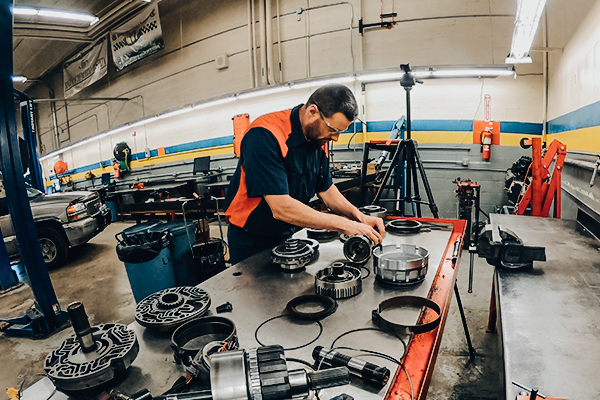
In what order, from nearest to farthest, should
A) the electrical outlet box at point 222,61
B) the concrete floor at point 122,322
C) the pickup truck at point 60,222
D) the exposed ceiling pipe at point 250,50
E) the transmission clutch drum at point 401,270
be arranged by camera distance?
the transmission clutch drum at point 401,270
the concrete floor at point 122,322
the pickup truck at point 60,222
the exposed ceiling pipe at point 250,50
the electrical outlet box at point 222,61

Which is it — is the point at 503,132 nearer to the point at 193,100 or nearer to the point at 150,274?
the point at 150,274

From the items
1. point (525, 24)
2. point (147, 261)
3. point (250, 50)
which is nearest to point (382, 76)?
point (525, 24)

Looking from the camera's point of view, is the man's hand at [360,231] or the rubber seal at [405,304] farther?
the man's hand at [360,231]

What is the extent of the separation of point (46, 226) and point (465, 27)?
6.69 m

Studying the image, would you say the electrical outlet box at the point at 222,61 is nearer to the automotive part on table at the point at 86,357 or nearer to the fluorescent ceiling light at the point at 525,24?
the fluorescent ceiling light at the point at 525,24

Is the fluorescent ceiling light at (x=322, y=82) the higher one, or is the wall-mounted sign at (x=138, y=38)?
the wall-mounted sign at (x=138, y=38)

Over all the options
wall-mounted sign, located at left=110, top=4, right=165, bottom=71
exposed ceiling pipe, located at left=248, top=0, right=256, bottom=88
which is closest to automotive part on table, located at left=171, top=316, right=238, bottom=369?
exposed ceiling pipe, located at left=248, top=0, right=256, bottom=88

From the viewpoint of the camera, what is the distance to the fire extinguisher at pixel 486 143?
15.6ft

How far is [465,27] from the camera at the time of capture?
4824mm

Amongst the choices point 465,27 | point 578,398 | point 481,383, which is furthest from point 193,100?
point 578,398

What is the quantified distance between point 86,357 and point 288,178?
1.10 m

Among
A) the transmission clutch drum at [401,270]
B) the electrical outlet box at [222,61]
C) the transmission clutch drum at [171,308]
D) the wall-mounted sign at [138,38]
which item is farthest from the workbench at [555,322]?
the wall-mounted sign at [138,38]

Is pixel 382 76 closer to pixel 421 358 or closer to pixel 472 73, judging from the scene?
pixel 472 73

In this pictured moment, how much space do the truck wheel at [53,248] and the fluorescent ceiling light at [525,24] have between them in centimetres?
580
